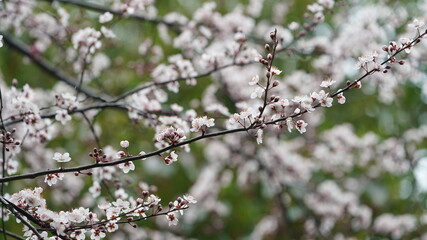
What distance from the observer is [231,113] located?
3.54m

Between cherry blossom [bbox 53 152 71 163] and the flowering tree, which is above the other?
the flowering tree

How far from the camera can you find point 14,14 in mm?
3320

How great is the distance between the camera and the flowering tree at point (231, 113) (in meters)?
3.23

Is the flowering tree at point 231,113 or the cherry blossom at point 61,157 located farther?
the flowering tree at point 231,113

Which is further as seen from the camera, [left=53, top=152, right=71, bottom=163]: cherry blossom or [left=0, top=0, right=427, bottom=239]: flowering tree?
[left=0, top=0, right=427, bottom=239]: flowering tree

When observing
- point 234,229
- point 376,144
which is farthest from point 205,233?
point 376,144

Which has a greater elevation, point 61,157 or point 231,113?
point 231,113

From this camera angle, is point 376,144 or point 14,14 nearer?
point 14,14

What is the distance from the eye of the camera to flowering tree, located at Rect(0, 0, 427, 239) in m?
3.23

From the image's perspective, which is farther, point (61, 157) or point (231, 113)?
point (231, 113)

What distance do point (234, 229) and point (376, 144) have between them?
5.73ft

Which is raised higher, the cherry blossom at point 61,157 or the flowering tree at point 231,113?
the flowering tree at point 231,113

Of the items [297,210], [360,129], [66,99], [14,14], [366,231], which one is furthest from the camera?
[360,129]

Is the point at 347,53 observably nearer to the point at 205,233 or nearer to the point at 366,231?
the point at 366,231
